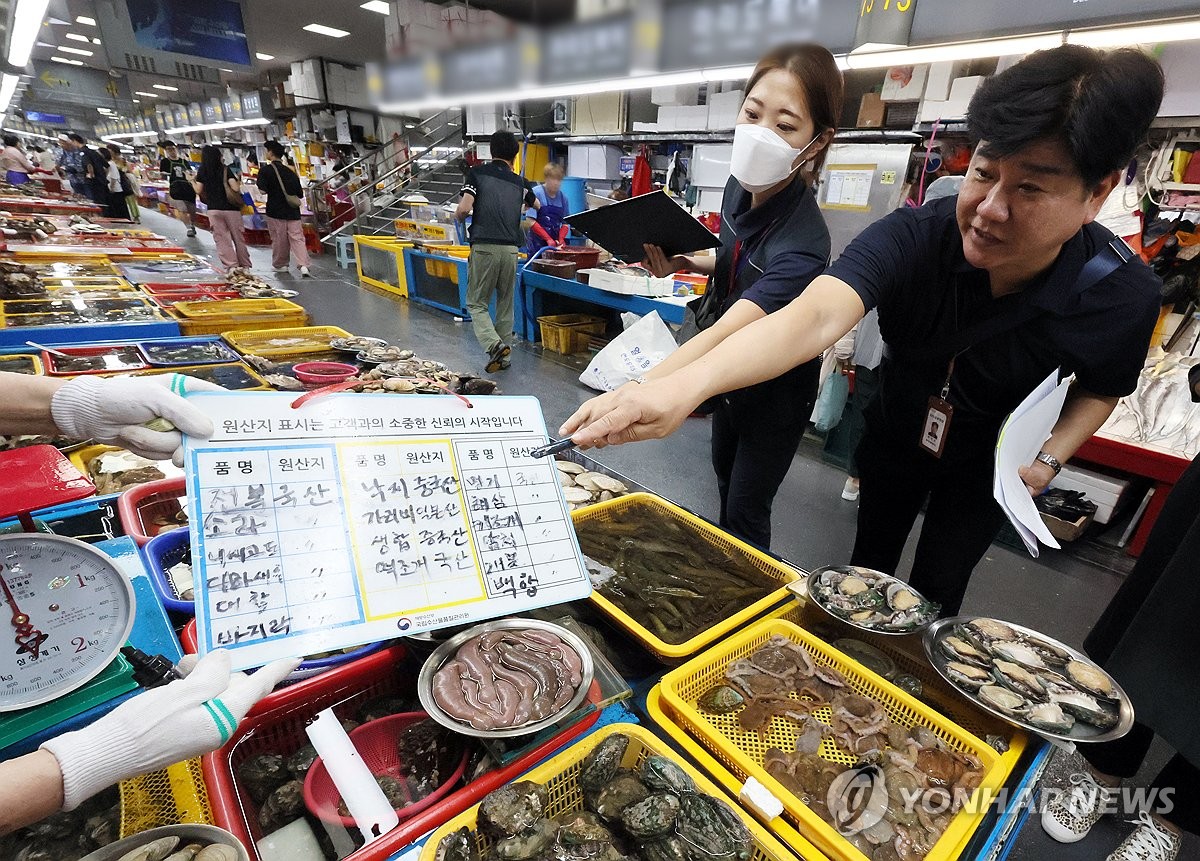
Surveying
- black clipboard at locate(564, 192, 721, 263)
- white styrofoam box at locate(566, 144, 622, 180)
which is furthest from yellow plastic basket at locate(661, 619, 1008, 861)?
white styrofoam box at locate(566, 144, 622, 180)

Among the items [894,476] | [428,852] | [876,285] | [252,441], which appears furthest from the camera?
[894,476]

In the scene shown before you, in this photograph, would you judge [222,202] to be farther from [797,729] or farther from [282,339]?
[797,729]

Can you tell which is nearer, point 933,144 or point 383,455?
point 383,455

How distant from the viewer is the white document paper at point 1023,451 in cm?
114

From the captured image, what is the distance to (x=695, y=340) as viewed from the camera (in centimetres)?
153

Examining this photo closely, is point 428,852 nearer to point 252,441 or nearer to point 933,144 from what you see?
point 252,441

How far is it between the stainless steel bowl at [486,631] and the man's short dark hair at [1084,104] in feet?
4.32

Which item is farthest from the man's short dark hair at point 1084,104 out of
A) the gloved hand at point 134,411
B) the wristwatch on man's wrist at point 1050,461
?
the gloved hand at point 134,411

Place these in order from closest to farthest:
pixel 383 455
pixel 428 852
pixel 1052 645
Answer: pixel 428 852, pixel 383 455, pixel 1052 645

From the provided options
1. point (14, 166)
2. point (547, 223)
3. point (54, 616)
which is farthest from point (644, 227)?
point (14, 166)

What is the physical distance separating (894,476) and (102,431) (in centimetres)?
202

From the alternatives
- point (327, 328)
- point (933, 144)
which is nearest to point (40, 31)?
point (327, 328)

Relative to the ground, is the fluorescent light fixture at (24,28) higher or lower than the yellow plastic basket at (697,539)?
higher

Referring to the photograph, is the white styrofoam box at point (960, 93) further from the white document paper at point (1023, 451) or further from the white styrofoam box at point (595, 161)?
the white styrofoam box at point (595, 161)
